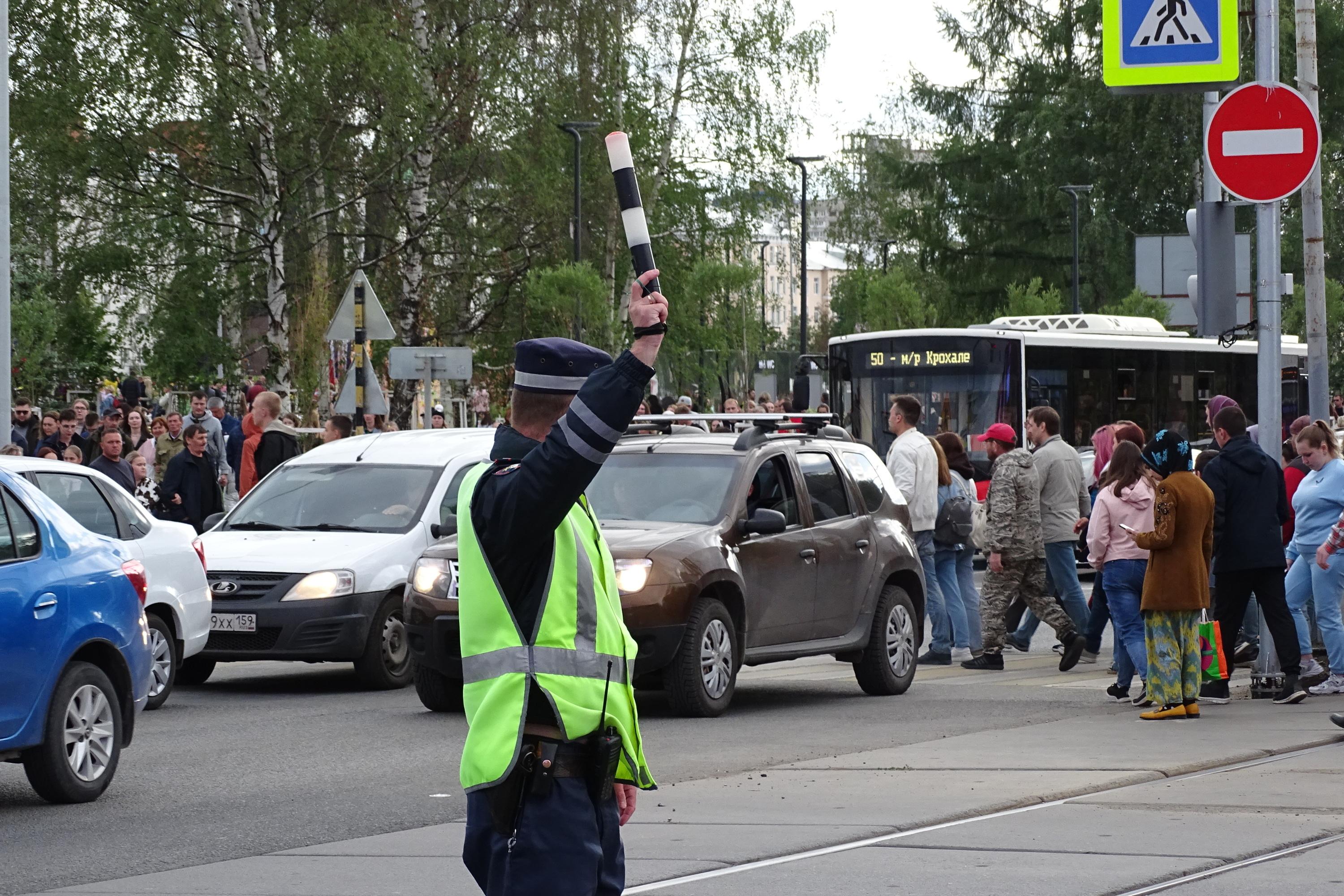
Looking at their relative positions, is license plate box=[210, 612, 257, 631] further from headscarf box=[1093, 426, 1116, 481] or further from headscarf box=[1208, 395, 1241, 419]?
headscarf box=[1093, 426, 1116, 481]

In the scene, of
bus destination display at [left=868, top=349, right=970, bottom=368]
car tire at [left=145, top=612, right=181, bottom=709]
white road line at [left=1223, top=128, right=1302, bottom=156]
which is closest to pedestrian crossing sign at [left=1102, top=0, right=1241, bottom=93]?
white road line at [left=1223, top=128, right=1302, bottom=156]

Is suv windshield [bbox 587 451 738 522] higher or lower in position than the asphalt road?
higher

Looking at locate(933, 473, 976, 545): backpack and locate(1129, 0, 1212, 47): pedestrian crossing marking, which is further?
locate(933, 473, 976, 545): backpack

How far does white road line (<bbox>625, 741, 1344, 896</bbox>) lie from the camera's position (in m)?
7.15

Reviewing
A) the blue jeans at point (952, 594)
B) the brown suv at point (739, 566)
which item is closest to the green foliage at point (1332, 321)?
the blue jeans at point (952, 594)

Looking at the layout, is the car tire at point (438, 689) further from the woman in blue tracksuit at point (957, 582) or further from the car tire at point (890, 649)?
the woman in blue tracksuit at point (957, 582)

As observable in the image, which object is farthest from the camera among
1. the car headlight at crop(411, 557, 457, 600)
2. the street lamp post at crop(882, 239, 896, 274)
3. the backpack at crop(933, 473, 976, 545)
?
the street lamp post at crop(882, 239, 896, 274)

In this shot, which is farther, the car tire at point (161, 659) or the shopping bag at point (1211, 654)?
the car tire at point (161, 659)

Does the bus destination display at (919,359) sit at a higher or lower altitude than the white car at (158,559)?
higher

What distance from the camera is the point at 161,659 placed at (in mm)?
12812

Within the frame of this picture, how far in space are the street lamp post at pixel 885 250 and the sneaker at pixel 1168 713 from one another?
55.7 m

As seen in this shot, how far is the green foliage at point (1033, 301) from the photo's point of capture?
168ft

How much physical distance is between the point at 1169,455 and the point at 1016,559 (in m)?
3.22

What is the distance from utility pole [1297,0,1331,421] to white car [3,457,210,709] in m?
8.15
